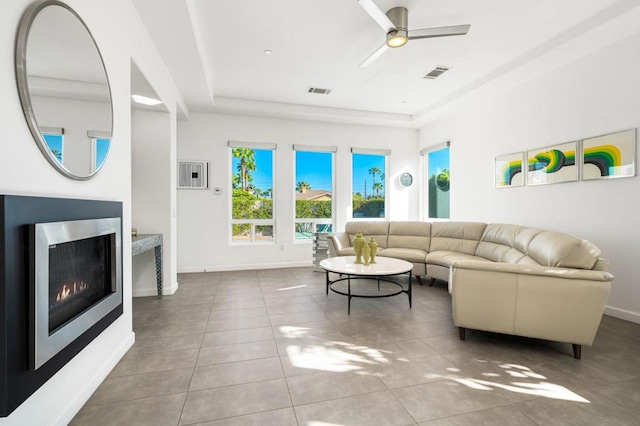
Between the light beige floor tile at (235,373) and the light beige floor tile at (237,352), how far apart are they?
Result: 7 cm

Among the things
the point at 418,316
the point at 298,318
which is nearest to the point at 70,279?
the point at 298,318

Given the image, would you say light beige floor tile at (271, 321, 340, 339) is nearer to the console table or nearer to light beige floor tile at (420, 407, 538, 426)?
light beige floor tile at (420, 407, 538, 426)

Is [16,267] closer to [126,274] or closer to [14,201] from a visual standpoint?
[14,201]

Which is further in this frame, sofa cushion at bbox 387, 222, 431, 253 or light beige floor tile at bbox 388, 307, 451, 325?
sofa cushion at bbox 387, 222, 431, 253

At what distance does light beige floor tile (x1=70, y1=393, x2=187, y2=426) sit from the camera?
1627 millimetres

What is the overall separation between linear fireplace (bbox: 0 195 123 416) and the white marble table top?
2.12 meters

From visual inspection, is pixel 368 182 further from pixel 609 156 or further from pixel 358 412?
pixel 358 412

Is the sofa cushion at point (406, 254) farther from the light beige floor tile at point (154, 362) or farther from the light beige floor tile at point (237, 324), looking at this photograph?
the light beige floor tile at point (154, 362)

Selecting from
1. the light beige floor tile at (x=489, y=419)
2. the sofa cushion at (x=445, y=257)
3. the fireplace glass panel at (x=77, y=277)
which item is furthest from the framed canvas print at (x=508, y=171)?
the fireplace glass panel at (x=77, y=277)

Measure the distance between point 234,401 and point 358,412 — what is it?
2.36 ft

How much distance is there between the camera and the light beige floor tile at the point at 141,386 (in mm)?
1846

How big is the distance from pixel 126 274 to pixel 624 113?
485 cm

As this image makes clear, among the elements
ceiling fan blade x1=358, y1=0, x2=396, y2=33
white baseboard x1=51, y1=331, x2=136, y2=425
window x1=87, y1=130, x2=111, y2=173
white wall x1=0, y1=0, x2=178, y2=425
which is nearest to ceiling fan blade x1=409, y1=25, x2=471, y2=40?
ceiling fan blade x1=358, y1=0, x2=396, y2=33

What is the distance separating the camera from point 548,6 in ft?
9.04
